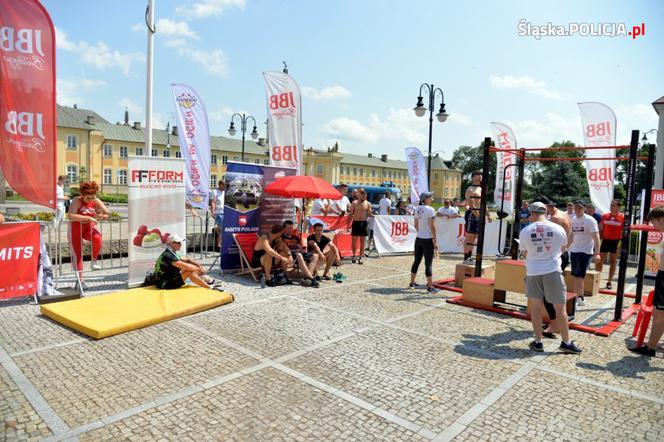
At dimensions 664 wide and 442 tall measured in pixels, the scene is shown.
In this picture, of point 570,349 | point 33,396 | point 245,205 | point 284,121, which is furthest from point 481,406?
point 284,121

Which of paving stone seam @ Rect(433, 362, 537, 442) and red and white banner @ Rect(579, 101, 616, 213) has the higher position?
red and white banner @ Rect(579, 101, 616, 213)

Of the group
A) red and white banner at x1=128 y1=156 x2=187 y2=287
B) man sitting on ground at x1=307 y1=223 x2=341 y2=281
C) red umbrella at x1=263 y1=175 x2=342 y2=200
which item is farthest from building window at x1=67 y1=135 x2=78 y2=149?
man sitting on ground at x1=307 y1=223 x2=341 y2=281

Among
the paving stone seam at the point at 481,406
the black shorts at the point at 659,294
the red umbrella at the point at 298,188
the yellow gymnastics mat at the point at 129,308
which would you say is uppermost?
the red umbrella at the point at 298,188

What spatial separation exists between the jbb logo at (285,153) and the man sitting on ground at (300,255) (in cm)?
274

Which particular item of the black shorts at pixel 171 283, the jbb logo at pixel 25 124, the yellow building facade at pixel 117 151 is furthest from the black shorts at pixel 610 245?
the yellow building facade at pixel 117 151

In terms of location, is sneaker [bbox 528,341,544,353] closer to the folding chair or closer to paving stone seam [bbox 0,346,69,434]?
paving stone seam [bbox 0,346,69,434]

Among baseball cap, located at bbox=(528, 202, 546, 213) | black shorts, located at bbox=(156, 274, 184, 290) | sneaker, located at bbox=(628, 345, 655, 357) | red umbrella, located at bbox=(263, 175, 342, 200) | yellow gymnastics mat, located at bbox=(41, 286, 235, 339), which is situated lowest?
sneaker, located at bbox=(628, 345, 655, 357)

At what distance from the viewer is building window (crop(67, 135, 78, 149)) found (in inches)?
2529

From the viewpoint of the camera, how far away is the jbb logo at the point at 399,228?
1401 centimetres

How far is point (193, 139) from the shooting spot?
11.7 metres

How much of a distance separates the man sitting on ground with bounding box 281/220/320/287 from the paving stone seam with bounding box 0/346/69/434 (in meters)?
4.96

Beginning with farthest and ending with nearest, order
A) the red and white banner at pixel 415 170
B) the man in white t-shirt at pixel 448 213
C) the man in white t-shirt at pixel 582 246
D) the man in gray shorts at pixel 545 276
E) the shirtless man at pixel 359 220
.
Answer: the red and white banner at pixel 415 170 → the man in white t-shirt at pixel 448 213 → the shirtless man at pixel 359 220 → the man in white t-shirt at pixel 582 246 → the man in gray shorts at pixel 545 276

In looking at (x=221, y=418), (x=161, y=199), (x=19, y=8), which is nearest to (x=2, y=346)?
(x=221, y=418)

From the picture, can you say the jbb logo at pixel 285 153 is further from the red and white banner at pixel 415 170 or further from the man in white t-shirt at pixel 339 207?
the red and white banner at pixel 415 170
